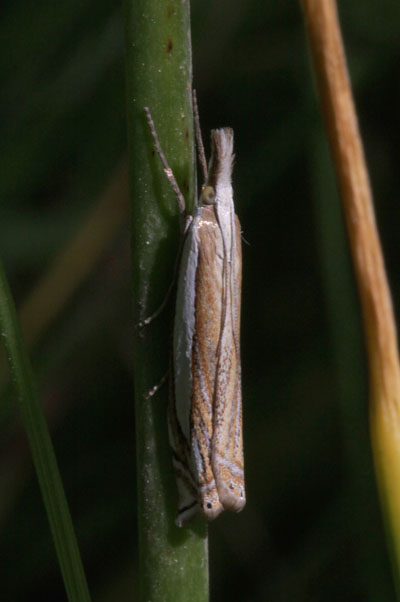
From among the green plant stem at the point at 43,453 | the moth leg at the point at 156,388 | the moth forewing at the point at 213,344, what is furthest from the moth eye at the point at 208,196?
the green plant stem at the point at 43,453

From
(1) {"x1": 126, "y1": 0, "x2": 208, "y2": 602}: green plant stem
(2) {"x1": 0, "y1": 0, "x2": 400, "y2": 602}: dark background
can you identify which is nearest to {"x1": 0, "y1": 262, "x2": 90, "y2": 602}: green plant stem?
(1) {"x1": 126, "y1": 0, "x2": 208, "y2": 602}: green plant stem

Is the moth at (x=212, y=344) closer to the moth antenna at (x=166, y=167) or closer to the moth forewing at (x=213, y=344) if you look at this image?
the moth forewing at (x=213, y=344)

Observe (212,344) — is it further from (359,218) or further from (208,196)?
(359,218)

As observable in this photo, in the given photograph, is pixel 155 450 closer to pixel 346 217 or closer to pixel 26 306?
pixel 346 217

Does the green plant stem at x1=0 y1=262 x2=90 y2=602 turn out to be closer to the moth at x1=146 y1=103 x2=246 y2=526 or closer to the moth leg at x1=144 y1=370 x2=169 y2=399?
the moth leg at x1=144 y1=370 x2=169 y2=399

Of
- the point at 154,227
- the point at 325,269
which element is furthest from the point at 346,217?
the point at 325,269

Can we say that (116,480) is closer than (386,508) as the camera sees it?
No
